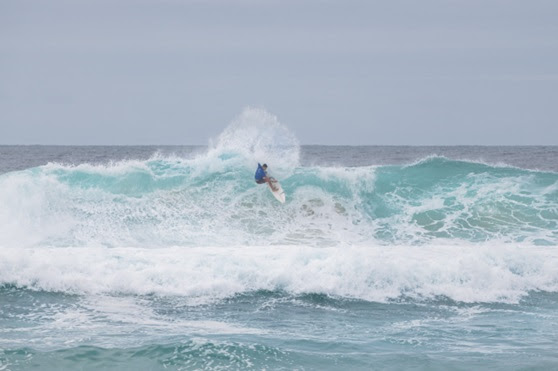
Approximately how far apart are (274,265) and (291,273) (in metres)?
0.52

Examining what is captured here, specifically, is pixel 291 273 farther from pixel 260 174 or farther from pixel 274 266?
pixel 260 174

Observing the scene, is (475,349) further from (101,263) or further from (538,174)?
(538,174)

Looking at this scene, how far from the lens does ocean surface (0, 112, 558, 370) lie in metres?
8.12

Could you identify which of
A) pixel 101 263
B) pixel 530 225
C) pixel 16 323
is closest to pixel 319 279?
pixel 101 263

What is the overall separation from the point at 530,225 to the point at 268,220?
6821 millimetres

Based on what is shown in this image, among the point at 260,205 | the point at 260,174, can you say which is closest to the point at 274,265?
the point at 260,174

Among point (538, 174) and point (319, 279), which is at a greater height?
point (538, 174)

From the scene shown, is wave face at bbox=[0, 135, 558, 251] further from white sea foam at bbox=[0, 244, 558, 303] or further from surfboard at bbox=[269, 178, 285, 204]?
white sea foam at bbox=[0, 244, 558, 303]

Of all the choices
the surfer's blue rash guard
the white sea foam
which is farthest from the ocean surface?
the surfer's blue rash guard

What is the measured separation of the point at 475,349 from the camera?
8.21 m

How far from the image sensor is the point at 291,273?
11.9m

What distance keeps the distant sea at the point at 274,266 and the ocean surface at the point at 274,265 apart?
0.04 metres

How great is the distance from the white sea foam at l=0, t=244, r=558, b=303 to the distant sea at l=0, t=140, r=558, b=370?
0.04 m

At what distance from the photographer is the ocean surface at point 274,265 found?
8.12 m
